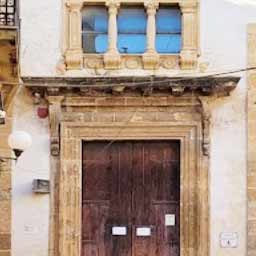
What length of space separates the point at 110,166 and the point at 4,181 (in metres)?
1.50

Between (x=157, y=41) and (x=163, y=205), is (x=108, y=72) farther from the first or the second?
(x=163, y=205)

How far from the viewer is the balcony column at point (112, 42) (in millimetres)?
12555

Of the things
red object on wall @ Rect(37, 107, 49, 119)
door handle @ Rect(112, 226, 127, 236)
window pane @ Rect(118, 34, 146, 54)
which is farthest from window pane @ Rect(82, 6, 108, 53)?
door handle @ Rect(112, 226, 127, 236)

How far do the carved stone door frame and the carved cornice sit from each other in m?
0.51

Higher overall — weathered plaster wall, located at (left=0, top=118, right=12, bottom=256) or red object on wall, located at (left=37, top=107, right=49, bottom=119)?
red object on wall, located at (left=37, top=107, right=49, bottom=119)

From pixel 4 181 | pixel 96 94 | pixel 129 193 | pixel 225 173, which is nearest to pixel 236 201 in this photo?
pixel 225 173

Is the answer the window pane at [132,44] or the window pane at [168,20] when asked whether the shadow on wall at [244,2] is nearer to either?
the window pane at [168,20]

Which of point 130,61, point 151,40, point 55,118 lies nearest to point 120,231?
point 55,118

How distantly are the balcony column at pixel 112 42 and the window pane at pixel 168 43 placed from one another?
61cm

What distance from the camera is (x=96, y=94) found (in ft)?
41.2

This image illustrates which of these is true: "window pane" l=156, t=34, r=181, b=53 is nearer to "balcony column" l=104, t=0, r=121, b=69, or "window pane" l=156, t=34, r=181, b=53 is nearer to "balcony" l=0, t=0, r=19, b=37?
"balcony column" l=104, t=0, r=121, b=69

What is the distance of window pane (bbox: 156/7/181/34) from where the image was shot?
42.0 feet

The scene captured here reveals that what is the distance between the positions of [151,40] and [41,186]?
2.53 meters

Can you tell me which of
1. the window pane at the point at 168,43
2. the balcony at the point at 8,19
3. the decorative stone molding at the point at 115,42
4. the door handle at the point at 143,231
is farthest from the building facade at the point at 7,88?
the window pane at the point at 168,43
